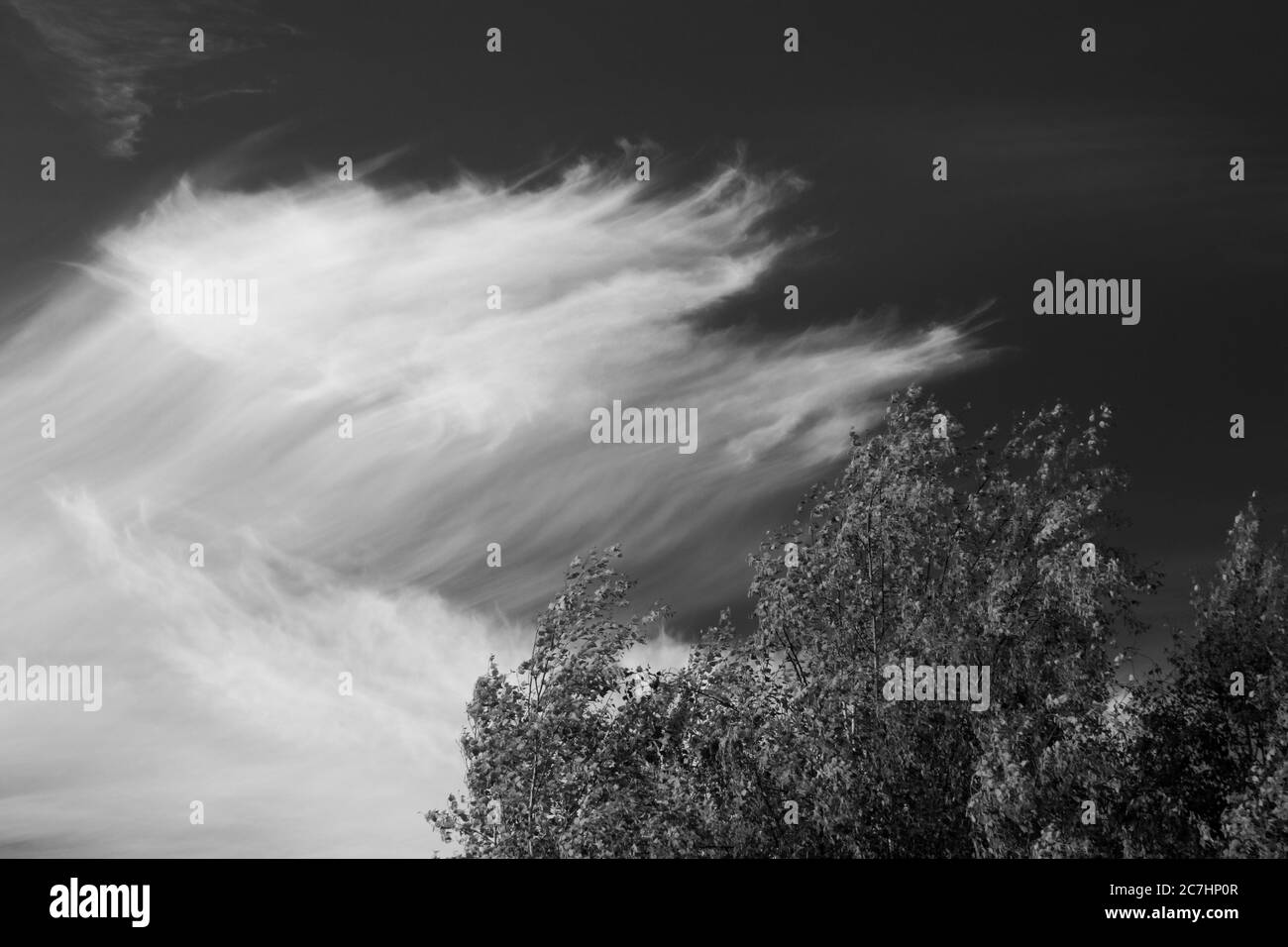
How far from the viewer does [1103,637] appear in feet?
92.8

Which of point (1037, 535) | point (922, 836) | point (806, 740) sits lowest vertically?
point (922, 836)

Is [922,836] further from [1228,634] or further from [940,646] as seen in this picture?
[1228,634]

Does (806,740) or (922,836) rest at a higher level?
(806,740)
